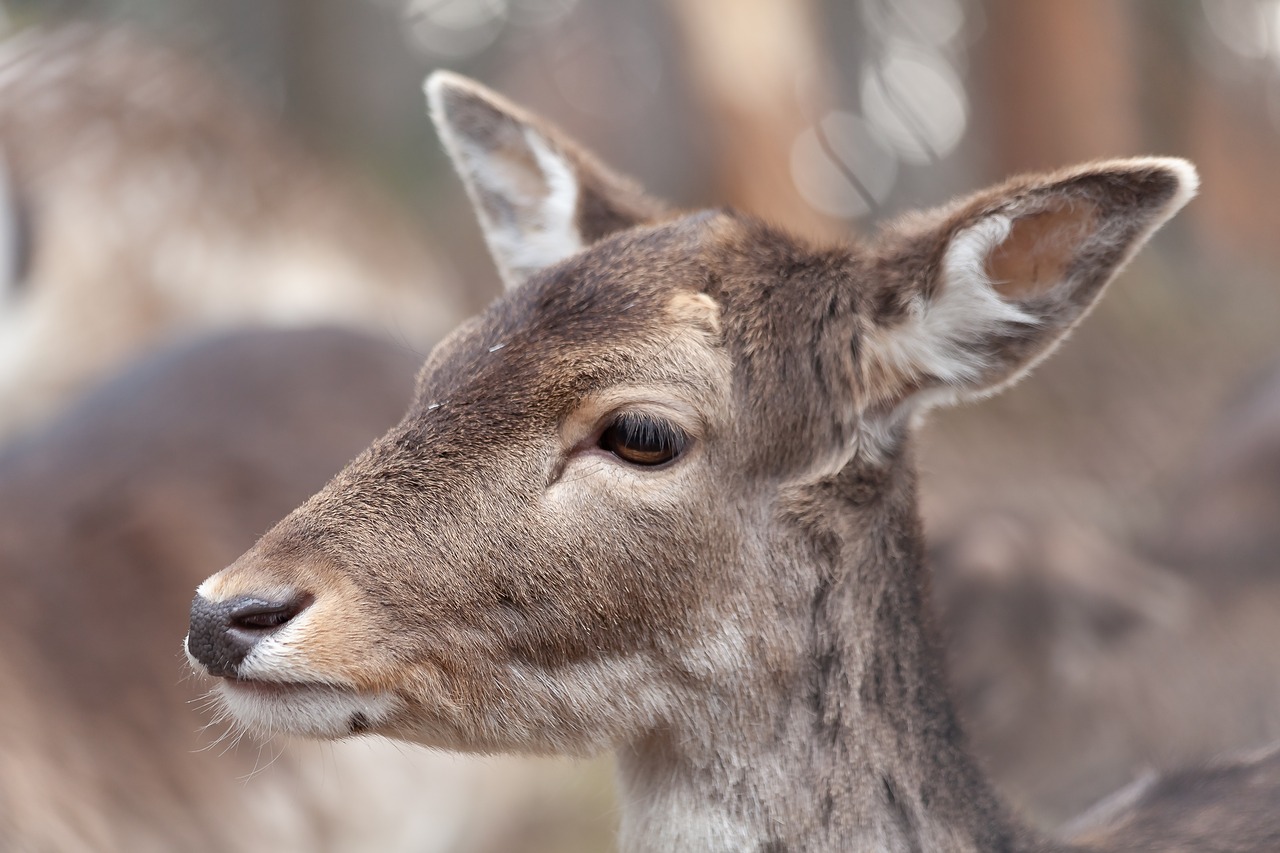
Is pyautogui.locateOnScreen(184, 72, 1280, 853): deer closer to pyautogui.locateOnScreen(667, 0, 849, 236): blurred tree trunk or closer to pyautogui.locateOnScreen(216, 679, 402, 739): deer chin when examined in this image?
pyautogui.locateOnScreen(216, 679, 402, 739): deer chin

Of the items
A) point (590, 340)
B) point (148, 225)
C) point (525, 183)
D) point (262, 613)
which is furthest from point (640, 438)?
point (148, 225)

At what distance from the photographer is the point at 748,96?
26.4 ft

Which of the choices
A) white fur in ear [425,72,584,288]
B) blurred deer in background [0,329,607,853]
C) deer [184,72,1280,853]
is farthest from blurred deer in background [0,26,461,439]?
deer [184,72,1280,853]

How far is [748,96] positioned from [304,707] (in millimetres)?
6325

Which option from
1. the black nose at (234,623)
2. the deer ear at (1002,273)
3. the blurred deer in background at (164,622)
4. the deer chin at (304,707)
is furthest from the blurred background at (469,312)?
the deer ear at (1002,273)

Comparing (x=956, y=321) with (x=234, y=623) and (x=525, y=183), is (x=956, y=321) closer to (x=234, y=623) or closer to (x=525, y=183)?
(x=525, y=183)

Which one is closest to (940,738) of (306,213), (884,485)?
(884,485)

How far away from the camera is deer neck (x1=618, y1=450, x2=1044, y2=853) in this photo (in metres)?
2.77

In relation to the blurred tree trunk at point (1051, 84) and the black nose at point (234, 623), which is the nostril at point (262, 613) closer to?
the black nose at point (234, 623)

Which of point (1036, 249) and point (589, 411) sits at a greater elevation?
point (1036, 249)

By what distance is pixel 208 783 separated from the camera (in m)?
4.54

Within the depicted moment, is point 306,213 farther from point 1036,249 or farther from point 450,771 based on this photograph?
point 1036,249

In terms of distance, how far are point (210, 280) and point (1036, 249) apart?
714cm

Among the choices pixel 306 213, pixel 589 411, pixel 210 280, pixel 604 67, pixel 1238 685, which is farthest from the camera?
pixel 604 67
